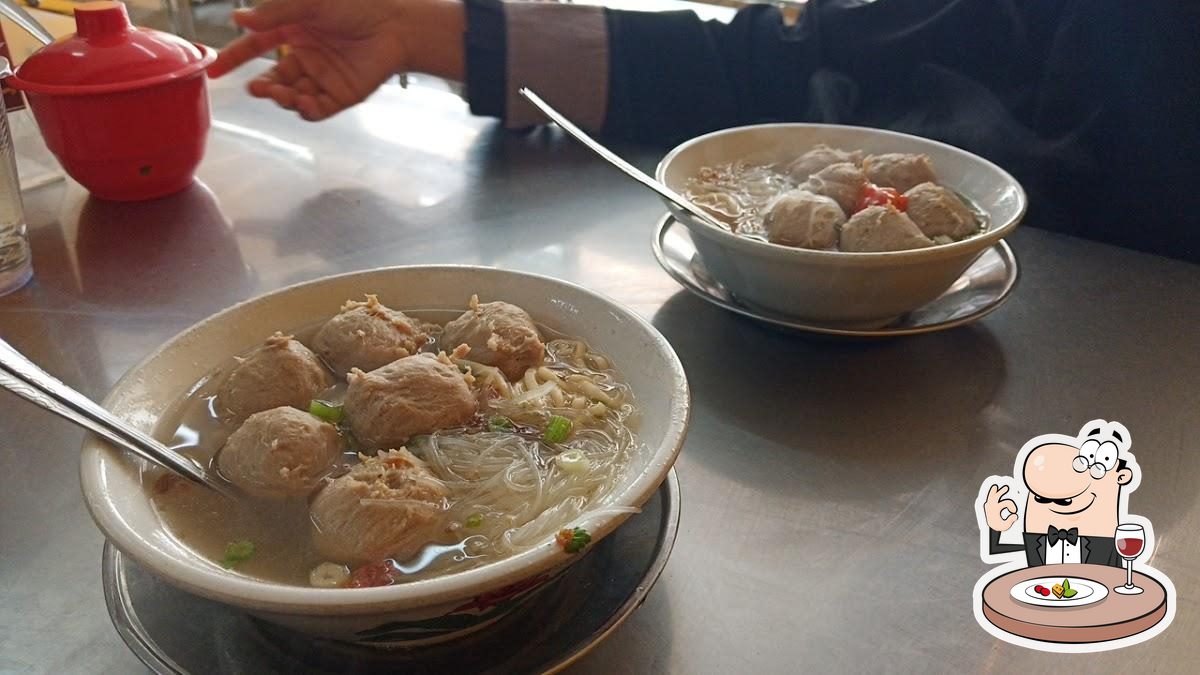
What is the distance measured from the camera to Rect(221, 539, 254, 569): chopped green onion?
0.74 meters

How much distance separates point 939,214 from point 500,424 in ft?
2.38

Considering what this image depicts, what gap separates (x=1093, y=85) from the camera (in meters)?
1.65

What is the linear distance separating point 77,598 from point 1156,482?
112cm

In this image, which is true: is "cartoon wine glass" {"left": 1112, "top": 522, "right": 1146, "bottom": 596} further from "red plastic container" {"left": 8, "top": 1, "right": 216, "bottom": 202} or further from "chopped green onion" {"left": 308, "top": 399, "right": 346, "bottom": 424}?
"red plastic container" {"left": 8, "top": 1, "right": 216, "bottom": 202}

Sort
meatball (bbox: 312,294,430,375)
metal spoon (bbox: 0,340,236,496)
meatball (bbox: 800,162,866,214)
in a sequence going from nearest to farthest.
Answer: metal spoon (bbox: 0,340,236,496) → meatball (bbox: 312,294,430,375) → meatball (bbox: 800,162,866,214)

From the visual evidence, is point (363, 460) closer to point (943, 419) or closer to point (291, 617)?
point (291, 617)

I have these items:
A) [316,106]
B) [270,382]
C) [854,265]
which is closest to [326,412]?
[270,382]

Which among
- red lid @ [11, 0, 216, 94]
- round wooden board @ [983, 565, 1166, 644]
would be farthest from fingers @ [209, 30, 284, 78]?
round wooden board @ [983, 565, 1166, 644]

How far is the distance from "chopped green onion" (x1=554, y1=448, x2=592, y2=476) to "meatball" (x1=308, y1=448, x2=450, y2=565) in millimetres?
124

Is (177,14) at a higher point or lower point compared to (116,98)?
lower

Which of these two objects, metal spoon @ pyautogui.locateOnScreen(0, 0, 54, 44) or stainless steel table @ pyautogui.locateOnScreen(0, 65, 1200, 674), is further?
metal spoon @ pyautogui.locateOnScreen(0, 0, 54, 44)

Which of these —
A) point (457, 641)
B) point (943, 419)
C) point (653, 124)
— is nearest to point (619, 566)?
point (457, 641)

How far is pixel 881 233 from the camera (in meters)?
1.16

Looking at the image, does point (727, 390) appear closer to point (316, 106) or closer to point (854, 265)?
point (854, 265)
